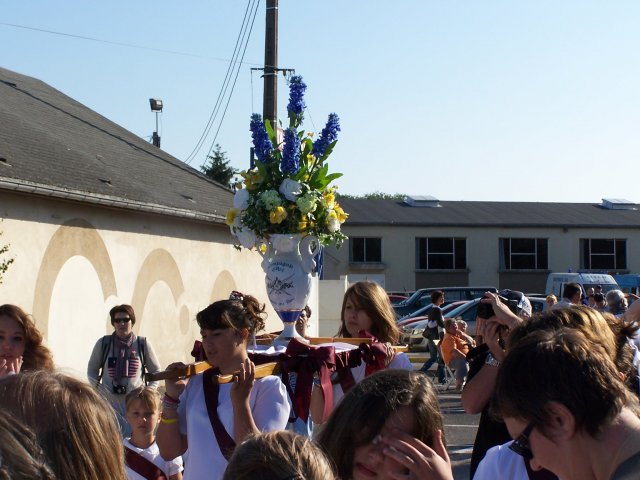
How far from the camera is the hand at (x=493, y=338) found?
438cm

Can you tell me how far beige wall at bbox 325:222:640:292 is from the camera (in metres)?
47.3

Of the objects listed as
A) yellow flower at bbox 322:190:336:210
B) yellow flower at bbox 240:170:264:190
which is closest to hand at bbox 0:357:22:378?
yellow flower at bbox 240:170:264:190

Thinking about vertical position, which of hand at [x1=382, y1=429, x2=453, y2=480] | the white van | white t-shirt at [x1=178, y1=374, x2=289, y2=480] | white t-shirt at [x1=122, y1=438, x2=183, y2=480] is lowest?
the white van

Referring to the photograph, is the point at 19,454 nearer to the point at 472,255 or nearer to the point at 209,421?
the point at 209,421

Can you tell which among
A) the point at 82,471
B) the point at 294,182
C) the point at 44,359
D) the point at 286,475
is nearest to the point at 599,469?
the point at 286,475

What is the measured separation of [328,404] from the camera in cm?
506

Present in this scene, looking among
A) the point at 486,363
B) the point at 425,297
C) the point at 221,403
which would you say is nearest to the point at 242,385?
the point at 221,403

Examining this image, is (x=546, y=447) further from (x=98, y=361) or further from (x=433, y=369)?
(x=433, y=369)

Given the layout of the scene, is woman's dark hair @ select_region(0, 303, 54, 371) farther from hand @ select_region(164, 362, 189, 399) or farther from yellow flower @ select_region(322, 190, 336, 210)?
yellow flower @ select_region(322, 190, 336, 210)

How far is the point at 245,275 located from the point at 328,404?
1487 centimetres

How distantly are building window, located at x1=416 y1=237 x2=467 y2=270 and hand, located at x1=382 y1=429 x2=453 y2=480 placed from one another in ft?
149

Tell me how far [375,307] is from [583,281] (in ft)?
99.6

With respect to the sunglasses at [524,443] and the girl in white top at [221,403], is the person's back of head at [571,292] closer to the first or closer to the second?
the girl in white top at [221,403]

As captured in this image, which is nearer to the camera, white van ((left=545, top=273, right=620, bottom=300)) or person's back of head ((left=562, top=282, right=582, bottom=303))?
person's back of head ((left=562, top=282, right=582, bottom=303))
